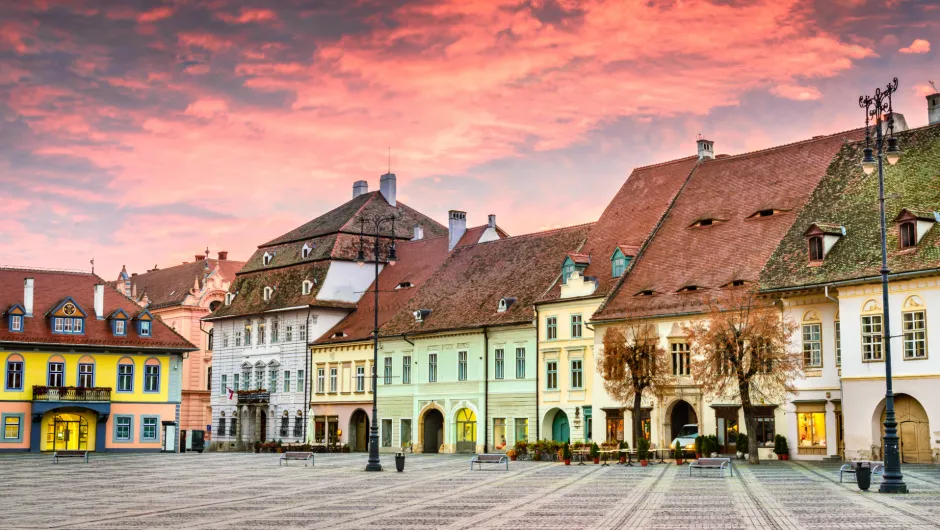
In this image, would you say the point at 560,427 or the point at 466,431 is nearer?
the point at 560,427

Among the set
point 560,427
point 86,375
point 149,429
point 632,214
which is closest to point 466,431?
point 560,427

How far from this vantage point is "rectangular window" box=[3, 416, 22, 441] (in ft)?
227

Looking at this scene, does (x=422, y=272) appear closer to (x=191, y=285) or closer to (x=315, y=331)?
(x=315, y=331)

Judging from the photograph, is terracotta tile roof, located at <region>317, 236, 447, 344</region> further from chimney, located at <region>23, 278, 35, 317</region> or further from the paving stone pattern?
the paving stone pattern

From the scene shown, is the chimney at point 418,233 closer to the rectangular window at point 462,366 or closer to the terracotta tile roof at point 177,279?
the rectangular window at point 462,366

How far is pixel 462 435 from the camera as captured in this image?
232ft

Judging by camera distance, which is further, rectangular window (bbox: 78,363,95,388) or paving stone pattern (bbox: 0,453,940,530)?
rectangular window (bbox: 78,363,95,388)

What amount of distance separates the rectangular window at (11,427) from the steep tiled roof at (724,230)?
35.1 meters

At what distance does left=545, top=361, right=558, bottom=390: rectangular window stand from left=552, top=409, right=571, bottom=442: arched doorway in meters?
1.39

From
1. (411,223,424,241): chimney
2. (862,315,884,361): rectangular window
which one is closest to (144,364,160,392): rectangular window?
(411,223,424,241): chimney

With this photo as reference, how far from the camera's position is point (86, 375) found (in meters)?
72.7

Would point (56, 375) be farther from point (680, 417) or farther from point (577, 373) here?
point (680, 417)

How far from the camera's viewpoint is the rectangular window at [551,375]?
211 ft

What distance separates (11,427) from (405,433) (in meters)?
23.2
